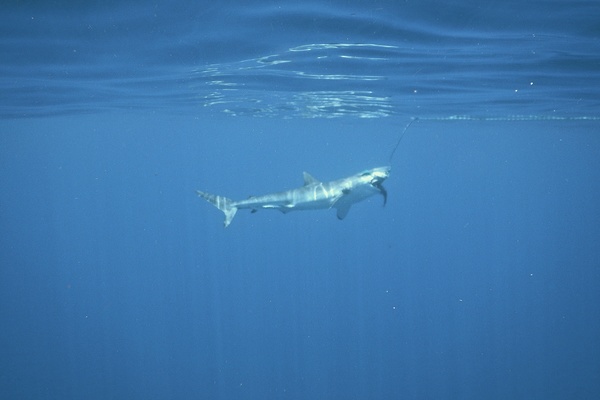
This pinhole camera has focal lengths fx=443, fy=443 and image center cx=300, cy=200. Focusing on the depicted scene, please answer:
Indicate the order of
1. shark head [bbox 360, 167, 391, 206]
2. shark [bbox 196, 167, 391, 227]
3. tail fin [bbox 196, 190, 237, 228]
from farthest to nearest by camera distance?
tail fin [bbox 196, 190, 237, 228]
shark [bbox 196, 167, 391, 227]
shark head [bbox 360, 167, 391, 206]

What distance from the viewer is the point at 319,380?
3147 cm

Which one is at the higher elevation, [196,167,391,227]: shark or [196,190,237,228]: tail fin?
[196,167,391,227]: shark

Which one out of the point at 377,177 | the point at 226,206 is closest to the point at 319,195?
the point at 377,177

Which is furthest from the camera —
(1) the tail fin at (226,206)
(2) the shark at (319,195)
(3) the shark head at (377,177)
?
(1) the tail fin at (226,206)

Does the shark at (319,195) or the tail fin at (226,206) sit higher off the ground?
the shark at (319,195)

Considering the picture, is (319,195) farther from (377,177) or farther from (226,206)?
(226,206)

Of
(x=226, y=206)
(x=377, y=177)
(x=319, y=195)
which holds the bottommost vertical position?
(x=226, y=206)

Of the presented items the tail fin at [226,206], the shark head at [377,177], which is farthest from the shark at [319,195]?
the tail fin at [226,206]

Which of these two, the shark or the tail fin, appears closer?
the shark

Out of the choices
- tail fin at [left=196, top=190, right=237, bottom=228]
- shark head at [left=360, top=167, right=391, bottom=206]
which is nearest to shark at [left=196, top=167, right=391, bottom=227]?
shark head at [left=360, top=167, right=391, bottom=206]

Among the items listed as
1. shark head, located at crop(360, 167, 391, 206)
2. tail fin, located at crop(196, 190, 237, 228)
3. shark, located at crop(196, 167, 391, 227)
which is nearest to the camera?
shark head, located at crop(360, 167, 391, 206)

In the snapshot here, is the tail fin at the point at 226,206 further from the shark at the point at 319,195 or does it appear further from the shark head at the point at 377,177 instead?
the shark head at the point at 377,177

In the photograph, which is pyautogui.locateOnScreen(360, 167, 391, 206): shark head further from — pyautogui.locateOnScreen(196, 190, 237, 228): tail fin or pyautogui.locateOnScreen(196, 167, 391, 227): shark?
pyautogui.locateOnScreen(196, 190, 237, 228): tail fin

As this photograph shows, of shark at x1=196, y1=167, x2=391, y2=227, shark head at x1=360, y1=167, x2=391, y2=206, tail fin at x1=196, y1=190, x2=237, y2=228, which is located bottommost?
tail fin at x1=196, y1=190, x2=237, y2=228
